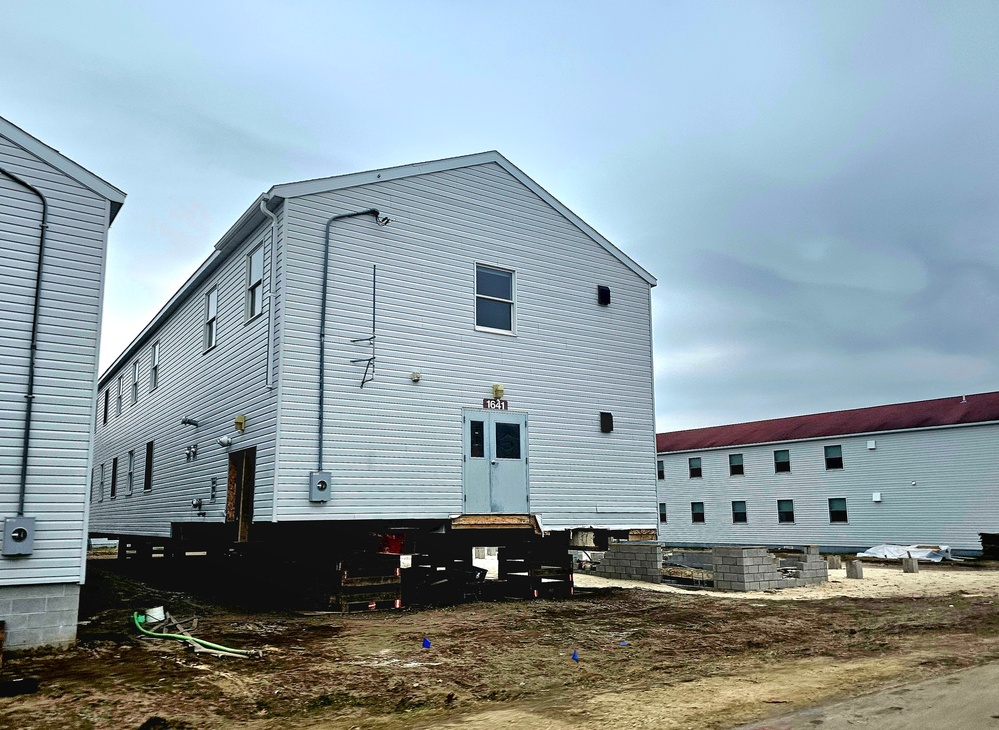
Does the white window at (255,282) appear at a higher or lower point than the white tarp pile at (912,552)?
higher

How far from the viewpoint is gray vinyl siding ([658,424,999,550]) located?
102 ft

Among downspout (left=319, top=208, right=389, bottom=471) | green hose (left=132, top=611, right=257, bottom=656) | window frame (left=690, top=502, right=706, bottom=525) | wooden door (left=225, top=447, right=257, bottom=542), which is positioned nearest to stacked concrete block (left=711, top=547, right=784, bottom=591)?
downspout (left=319, top=208, right=389, bottom=471)

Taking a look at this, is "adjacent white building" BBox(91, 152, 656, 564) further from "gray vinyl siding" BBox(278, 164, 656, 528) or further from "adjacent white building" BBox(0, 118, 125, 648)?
"adjacent white building" BBox(0, 118, 125, 648)

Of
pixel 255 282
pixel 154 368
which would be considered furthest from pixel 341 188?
pixel 154 368

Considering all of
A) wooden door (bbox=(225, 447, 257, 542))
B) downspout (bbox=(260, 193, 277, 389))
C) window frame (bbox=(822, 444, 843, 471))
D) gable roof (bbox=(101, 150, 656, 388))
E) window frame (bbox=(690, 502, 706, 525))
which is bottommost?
window frame (bbox=(690, 502, 706, 525))

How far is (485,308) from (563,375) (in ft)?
7.06

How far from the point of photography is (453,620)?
1309cm

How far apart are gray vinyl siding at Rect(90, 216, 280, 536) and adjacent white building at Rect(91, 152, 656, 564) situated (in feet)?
0.25

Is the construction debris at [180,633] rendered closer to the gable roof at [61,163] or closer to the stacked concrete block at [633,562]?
the gable roof at [61,163]

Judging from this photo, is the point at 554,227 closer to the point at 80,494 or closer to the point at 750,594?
the point at 750,594

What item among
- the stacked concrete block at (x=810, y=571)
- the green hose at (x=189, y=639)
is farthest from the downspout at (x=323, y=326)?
the stacked concrete block at (x=810, y=571)

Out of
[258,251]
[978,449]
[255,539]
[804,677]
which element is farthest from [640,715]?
[978,449]

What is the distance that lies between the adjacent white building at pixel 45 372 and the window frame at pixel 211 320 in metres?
5.95

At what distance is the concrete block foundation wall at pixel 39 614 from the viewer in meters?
9.73
